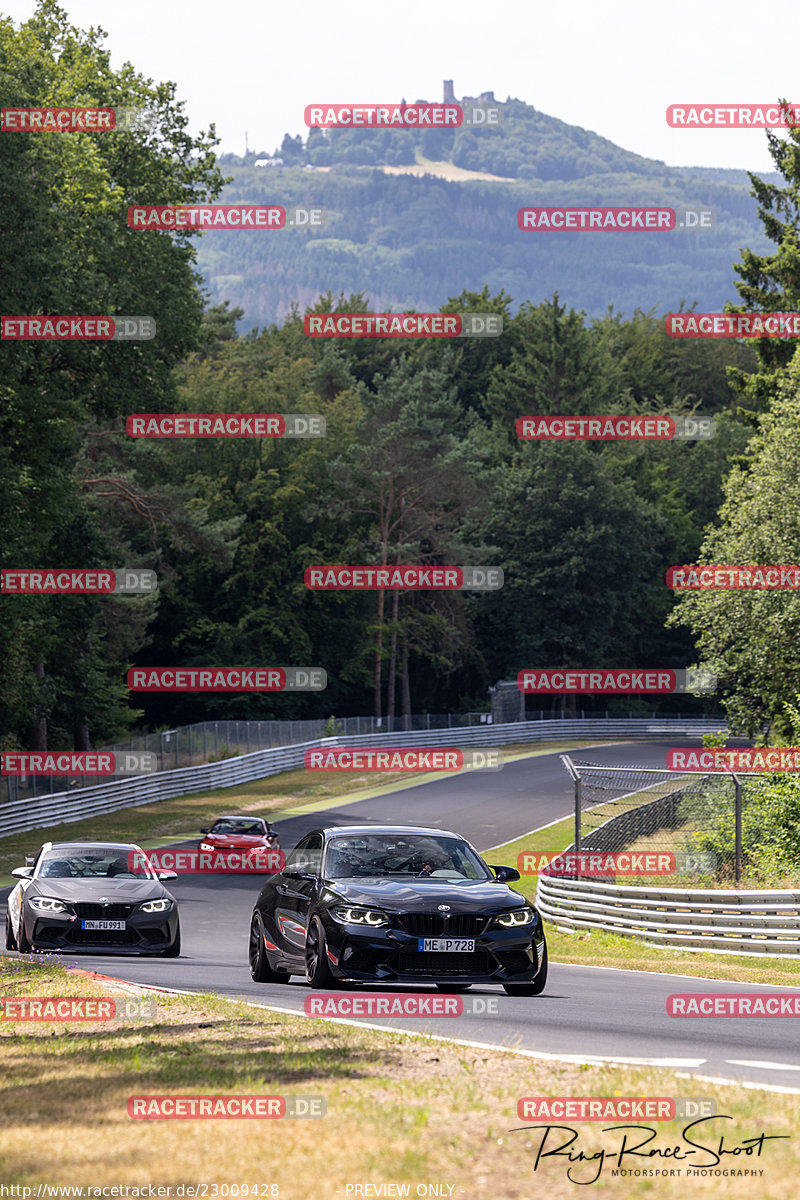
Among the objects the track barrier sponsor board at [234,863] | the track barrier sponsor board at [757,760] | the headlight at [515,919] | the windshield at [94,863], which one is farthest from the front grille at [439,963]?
the track barrier sponsor board at [234,863]

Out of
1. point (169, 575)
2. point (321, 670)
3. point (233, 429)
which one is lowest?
point (321, 670)

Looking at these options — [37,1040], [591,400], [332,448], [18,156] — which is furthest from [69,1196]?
[591,400]

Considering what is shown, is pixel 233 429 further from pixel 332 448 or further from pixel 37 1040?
pixel 37 1040

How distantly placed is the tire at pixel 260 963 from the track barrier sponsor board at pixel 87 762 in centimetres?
3174

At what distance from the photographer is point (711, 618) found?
37938 millimetres

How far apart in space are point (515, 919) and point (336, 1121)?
5.32 m

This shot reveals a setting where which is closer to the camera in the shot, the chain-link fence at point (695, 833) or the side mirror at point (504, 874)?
the side mirror at point (504, 874)

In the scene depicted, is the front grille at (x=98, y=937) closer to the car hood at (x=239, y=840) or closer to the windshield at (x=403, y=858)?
the windshield at (x=403, y=858)

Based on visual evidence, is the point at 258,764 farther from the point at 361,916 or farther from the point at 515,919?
the point at 361,916

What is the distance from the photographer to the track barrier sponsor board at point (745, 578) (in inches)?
1410

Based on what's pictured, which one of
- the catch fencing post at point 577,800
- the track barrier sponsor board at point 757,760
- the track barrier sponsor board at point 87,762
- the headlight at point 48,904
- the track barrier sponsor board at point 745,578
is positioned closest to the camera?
the headlight at point 48,904

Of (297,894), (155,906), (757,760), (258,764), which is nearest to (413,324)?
(258,764)

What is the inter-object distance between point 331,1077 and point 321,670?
239 ft

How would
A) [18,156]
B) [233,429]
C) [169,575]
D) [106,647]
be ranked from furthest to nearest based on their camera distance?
[233,429] < [169,575] < [106,647] < [18,156]
